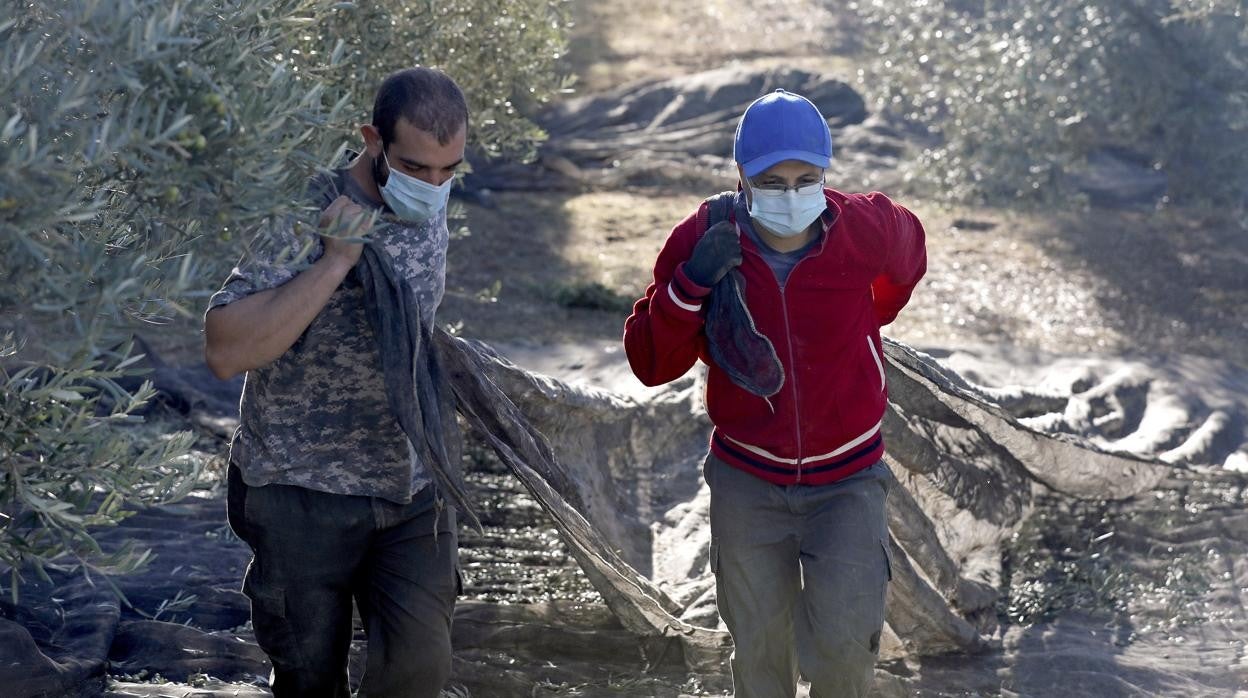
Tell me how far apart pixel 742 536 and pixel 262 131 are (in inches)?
65.0

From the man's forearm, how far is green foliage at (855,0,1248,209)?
9.96 metres

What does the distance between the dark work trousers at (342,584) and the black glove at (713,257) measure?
33.1 inches

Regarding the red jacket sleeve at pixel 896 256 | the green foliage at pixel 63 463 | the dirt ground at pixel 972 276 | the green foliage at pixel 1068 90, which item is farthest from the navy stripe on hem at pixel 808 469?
the green foliage at pixel 1068 90

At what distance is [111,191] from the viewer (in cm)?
280

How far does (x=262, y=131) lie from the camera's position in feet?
8.32

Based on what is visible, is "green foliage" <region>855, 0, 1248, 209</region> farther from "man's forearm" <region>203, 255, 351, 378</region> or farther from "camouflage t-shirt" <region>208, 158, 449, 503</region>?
"man's forearm" <region>203, 255, 351, 378</region>

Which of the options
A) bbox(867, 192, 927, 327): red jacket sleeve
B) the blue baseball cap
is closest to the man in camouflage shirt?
the blue baseball cap

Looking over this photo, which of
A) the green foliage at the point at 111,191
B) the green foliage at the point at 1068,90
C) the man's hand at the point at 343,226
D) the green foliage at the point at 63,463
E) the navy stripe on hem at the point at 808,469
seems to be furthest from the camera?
the green foliage at the point at 1068,90

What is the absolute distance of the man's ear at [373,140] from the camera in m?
3.30

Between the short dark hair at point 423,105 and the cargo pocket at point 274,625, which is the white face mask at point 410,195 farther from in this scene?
the cargo pocket at point 274,625

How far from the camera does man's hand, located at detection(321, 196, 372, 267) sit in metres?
2.91

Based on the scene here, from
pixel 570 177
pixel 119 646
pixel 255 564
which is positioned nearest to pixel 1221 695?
pixel 255 564

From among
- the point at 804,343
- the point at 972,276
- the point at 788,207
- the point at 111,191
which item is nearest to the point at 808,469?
the point at 804,343

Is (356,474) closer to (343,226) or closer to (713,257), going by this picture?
(343,226)
